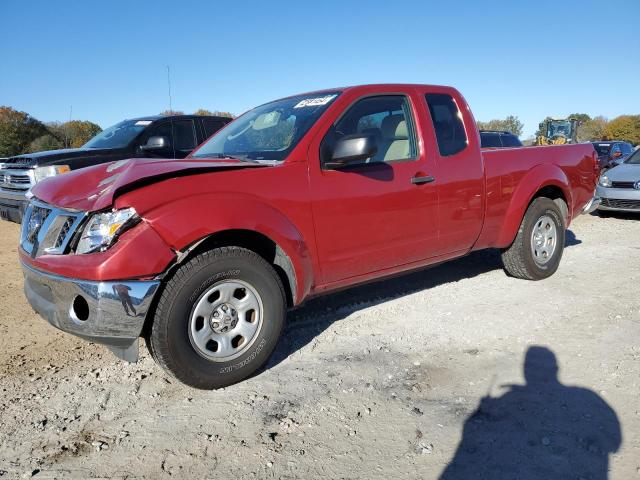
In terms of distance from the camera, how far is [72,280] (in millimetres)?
2713

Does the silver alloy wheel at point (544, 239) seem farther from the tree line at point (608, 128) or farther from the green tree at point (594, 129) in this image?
the green tree at point (594, 129)

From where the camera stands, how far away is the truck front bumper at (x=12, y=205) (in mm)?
6660

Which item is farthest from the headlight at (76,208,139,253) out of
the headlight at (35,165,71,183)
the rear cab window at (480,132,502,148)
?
the rear cab window at (480,132,502,148)

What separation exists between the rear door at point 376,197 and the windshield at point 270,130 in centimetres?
19

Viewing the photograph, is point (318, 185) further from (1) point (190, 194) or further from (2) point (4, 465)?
(2) point (4, 465)

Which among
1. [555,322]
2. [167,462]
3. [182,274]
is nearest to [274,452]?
[167,462]

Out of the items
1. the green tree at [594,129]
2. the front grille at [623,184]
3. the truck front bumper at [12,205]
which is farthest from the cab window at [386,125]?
the green tree at [594,129]

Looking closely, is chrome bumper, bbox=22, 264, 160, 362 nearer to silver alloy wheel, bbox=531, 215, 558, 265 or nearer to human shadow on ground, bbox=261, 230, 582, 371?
human shadow on ground, bbox=261, 230, 582, 371

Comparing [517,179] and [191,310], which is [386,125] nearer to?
[517,179]

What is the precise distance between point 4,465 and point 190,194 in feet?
5.28

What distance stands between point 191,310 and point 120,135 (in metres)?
6.19

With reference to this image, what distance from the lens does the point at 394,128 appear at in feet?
13.6

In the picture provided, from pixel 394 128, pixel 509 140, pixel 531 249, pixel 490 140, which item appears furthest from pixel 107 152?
pixel 509 140

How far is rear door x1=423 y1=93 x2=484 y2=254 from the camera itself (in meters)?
4.16
